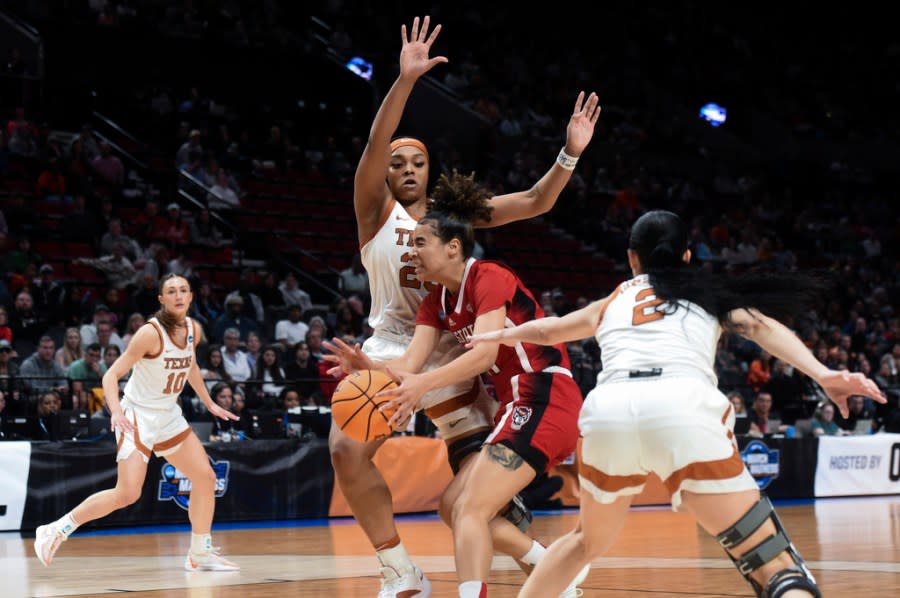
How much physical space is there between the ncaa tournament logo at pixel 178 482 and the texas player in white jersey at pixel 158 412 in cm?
277

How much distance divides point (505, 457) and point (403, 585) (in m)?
1.13

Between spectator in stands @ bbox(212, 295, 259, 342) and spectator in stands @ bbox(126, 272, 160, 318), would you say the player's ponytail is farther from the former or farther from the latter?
spectator in stands @ bbox(126, 272, 160, 318)

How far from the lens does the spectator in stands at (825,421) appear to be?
602 inches

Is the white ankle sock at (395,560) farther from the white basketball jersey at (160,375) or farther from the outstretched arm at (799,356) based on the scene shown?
the white basketball jersey at (160,375)

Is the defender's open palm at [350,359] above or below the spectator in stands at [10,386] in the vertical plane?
above

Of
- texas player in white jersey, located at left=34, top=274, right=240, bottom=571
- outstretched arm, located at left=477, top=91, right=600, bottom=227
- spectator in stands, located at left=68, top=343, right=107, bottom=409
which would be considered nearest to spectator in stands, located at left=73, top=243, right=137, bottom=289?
spectator in stands, located at left=68, top=343, right=107, bottom=409

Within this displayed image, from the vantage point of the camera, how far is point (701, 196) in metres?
24.0

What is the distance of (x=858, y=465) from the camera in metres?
15.1

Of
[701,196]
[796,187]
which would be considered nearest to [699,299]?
[701,196]

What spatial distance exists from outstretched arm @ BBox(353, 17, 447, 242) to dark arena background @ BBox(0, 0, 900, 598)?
2128mm

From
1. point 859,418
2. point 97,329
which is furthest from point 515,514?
point 859,418

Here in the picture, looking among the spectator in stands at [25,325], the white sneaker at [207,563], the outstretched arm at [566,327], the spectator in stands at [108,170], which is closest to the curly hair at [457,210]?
the outstretched arm at [566,327]

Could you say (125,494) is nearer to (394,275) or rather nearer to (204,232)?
(394,275)

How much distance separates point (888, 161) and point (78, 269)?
19.7 metres
